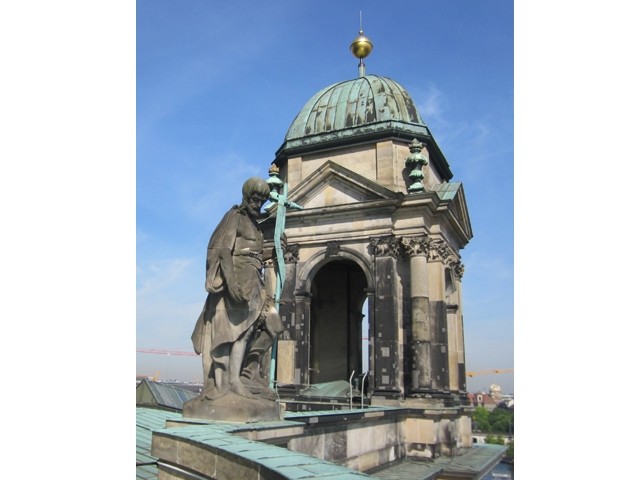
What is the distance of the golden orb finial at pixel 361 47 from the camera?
22000 mm

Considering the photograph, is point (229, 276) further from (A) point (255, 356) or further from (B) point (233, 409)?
(B) point (233, 409)

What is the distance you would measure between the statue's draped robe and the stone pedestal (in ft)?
0.81

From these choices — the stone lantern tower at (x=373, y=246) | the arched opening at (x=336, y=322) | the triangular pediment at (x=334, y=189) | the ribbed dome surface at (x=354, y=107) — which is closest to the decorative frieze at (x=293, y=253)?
the stone lantern tower at (x=373, y=246)

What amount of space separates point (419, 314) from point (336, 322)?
18.4ft

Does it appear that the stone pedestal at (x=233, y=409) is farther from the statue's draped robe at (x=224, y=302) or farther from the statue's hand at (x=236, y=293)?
→ the statue's hand at (x=236, y=293)

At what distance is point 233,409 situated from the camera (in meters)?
6.48

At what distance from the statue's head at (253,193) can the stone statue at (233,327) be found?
0.67 feet
